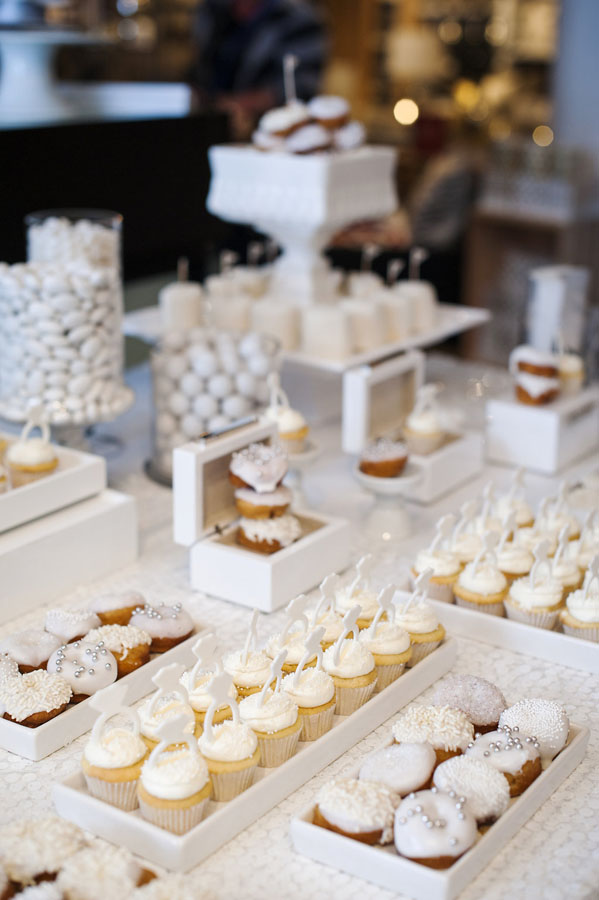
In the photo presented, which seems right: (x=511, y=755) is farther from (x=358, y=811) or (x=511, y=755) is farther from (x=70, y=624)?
(x=70, y=624)

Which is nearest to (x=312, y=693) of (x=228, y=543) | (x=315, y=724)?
(x=315, y=724)

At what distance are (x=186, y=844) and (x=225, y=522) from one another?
69cm

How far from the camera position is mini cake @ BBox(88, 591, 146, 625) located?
144cm

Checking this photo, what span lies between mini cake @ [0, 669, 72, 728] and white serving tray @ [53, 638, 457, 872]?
0.13m

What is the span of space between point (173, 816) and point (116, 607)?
1.41 feet

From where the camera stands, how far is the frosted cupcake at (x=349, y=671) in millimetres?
1277

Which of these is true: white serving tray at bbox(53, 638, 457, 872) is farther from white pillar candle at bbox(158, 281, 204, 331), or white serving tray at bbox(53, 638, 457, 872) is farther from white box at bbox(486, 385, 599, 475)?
white pillar candle at bbox(158, 281, 204, 331)

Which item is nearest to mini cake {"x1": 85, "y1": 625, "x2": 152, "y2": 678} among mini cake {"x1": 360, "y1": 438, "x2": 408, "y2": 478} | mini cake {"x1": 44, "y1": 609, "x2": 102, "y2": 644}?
mini cake {"x1": 44, "y1": 609, "x2": 102, "y2": 644}

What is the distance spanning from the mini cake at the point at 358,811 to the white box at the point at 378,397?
40.5 inches

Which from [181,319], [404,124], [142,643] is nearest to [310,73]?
[181,319]

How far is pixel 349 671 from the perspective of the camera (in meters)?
1.28

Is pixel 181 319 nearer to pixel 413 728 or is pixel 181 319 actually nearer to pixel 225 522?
pixel 225 522

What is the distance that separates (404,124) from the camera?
755cm

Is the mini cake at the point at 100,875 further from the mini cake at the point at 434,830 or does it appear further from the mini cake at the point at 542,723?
the mini cake at the point at 542,723
